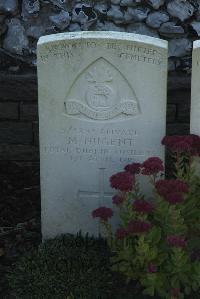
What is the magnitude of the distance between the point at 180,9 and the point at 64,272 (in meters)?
2.36

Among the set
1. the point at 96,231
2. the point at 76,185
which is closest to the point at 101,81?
the point at 76,185

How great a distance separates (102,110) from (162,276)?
1009 millimetres

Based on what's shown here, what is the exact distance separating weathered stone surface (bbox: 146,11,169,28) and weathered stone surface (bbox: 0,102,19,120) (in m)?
1.25

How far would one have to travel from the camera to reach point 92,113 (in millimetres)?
3424

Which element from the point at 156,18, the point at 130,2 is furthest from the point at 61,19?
the point at 156,18

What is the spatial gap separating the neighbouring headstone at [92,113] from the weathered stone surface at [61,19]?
136cm

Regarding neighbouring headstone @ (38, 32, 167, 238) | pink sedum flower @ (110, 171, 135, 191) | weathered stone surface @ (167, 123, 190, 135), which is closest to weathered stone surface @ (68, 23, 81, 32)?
weathered stone surface @ (167, 123, 190, 135)

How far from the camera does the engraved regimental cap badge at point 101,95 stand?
334cm

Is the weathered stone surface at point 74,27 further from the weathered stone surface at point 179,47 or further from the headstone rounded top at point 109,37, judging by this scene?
the headstone rounded top at point 109,37

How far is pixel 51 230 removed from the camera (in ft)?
12.1

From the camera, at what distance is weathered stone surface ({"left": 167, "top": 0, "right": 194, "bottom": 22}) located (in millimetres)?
4629

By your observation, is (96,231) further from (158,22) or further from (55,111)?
(158,22)

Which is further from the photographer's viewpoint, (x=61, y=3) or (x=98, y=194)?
(x=61, y=3)

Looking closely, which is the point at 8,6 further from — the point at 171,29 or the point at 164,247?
the point at 164,247
